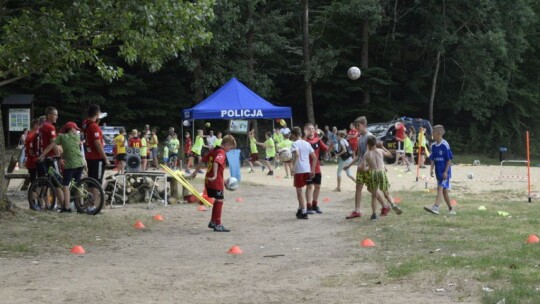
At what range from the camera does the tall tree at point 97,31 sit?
1248cm

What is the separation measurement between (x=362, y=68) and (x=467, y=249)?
39053 mm

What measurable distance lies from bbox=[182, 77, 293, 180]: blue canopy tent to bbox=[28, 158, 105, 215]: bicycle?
649 inches

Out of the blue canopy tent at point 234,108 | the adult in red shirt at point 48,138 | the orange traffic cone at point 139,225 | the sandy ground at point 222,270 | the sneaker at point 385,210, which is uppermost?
the blue canopy tent at point 234,108

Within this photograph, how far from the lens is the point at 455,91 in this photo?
48.8 m

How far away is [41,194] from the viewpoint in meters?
14.1

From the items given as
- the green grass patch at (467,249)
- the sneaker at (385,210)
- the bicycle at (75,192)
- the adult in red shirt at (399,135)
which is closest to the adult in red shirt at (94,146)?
the bicycle at (75,192)

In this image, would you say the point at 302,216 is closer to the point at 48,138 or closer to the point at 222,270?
the point at 48,138

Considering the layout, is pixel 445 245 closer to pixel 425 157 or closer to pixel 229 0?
pixel 425 157

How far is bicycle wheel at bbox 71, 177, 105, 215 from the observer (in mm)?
13812

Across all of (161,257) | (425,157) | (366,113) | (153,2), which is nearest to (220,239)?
(161,257)

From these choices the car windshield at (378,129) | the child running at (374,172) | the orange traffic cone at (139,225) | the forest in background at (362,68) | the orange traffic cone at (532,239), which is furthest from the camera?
the forest in background at (362,68)

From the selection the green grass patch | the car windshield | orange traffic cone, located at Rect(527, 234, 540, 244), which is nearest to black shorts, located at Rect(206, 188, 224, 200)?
the green grass patch

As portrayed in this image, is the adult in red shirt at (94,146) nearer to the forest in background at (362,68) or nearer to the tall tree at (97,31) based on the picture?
the tall tree at (97,31)

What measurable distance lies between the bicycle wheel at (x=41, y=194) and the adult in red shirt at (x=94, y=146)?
30.8 inches
